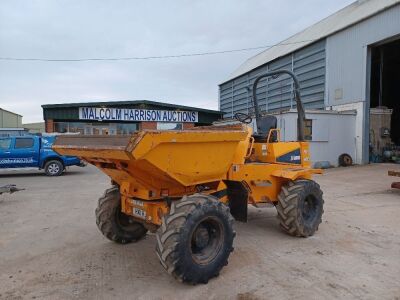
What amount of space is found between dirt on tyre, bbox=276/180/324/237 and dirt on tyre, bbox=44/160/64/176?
39.1 feet

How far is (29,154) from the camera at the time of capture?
1509cm

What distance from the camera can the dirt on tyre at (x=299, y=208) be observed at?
555 centimetres

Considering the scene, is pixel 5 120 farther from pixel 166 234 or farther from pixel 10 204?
pixel 166 234

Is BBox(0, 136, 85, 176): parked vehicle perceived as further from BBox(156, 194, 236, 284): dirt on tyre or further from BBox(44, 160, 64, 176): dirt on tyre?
BBox(156, 194, 236, 284): dirt on tyre

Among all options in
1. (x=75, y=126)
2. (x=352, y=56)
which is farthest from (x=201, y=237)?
(x=75, y=126)

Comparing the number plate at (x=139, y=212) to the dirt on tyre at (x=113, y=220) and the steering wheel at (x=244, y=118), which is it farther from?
the steering wheel at (x=244, y=118)

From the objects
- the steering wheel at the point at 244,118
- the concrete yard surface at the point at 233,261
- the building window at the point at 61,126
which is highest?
the building window at the point at 61,126

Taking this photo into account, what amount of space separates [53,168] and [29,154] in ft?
3.45

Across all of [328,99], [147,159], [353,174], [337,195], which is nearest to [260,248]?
[147,159]

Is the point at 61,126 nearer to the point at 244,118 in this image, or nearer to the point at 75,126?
the point at 75,126

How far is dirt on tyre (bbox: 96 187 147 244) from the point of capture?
521cm

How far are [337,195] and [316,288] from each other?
628 centimetres

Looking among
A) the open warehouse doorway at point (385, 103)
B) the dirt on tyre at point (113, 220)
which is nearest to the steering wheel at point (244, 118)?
the dirt on tyre at point (113, 220)

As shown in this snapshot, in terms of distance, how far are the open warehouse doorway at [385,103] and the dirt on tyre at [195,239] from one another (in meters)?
14.3
